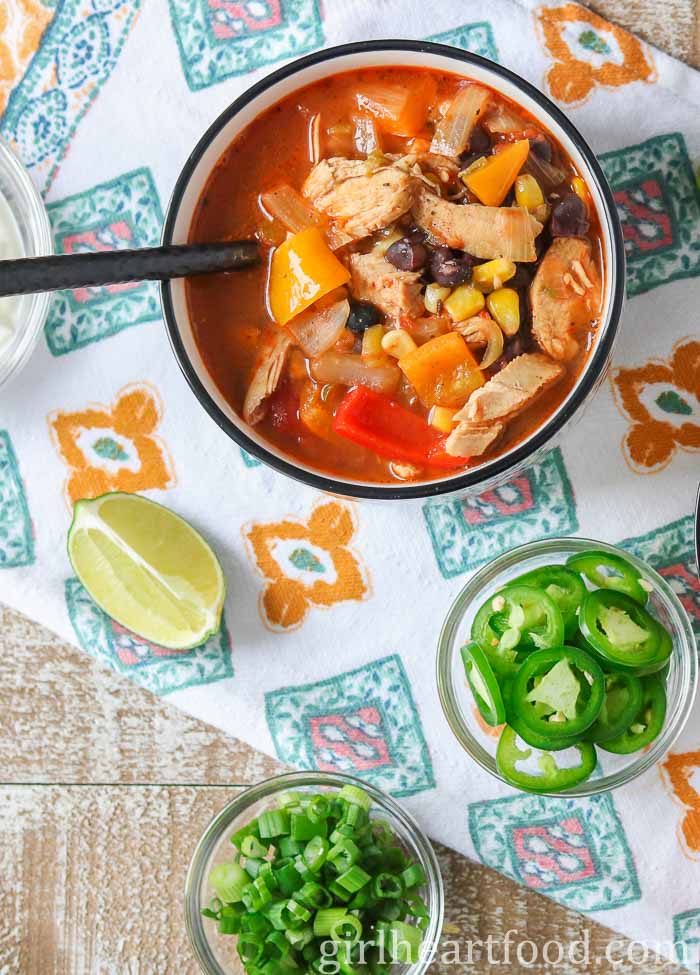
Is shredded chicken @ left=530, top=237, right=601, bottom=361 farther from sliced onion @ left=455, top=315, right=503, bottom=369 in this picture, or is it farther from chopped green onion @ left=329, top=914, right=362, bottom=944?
chopped green onion @ left=329, top=914, right=362, bottom=944

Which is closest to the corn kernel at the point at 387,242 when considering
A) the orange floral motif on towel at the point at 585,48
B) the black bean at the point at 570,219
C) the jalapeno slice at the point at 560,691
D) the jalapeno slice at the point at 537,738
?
the black bean at the point at 570,219

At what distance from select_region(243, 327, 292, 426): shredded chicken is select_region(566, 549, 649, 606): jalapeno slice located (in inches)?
32.3

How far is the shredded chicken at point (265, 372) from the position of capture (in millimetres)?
2250

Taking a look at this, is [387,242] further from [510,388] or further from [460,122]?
[510,388]

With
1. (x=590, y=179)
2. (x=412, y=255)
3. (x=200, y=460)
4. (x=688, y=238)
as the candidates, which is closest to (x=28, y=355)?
(x=200, y=460)

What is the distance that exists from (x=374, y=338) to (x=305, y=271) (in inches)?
8.1

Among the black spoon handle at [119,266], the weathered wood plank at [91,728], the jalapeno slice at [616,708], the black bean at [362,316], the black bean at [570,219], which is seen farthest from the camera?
the weathered wood plank at [91,728]

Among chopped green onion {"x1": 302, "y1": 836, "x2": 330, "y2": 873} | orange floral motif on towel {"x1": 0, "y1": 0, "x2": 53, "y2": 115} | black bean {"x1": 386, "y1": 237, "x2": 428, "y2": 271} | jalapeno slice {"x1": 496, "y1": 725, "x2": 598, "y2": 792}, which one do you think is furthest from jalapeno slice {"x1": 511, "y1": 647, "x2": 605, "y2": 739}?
orange floral motif on towel {"x1": 0, "y1": 0, "x2": 53, "y2": 115}

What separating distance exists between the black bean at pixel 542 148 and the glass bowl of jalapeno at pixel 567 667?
870 millimetres

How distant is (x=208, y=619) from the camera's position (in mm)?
2553

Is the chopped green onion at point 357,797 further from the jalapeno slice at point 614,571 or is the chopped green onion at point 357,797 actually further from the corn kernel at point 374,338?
the corn kernel at point 374,338

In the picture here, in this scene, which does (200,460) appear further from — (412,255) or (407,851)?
(407,851)

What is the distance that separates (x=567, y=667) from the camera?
2.28m

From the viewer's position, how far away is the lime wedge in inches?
101
